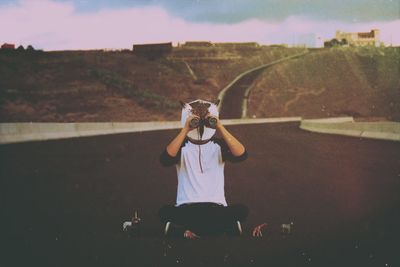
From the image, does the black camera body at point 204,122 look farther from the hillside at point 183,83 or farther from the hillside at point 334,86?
the hillside at point 334,86

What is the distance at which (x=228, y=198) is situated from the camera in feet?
35.3

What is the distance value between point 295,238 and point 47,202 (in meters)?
4.73

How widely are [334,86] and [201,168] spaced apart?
3475 inches

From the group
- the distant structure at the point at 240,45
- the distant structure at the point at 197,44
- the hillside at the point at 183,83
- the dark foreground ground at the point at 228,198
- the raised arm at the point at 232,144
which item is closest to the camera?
the raised arm at the point at 232,144

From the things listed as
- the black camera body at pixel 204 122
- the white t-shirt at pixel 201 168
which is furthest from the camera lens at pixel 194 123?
the white t-shirt at pixel 201 168

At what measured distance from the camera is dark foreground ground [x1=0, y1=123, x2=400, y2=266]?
6.07 metres

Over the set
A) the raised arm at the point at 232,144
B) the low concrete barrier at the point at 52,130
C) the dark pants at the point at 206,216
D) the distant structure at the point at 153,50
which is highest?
the distant structure at the point at 153,50

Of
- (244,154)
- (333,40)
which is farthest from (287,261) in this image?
(333,40)

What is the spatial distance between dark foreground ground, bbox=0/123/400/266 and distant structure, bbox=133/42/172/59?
94949mm

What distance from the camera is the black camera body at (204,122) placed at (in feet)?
17.4

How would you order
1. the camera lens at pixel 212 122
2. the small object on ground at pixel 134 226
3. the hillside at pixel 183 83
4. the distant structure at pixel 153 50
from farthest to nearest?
1. the distant structure at pixel 153 50
2. the hillside at pixel 183 83
3. the small object on ground at pixel 134 226
4. the camera lens at pixel 212 122

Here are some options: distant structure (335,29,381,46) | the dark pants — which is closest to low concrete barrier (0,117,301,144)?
the dark pants

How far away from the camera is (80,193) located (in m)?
11.2

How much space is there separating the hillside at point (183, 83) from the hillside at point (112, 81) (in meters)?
0.11
